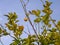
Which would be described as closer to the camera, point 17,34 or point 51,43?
point 51,43

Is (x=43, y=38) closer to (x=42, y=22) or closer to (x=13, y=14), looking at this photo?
(x=42, y=22)

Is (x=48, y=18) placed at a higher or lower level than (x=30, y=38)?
higher

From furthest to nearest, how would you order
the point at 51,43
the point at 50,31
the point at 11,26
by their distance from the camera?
the point at 11,26, the point at 50,31, the point at 51,43

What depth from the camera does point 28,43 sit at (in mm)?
2447

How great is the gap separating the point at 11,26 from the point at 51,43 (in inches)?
27.1

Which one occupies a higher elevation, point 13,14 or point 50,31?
point 13,14

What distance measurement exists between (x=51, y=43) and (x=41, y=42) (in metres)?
0.13

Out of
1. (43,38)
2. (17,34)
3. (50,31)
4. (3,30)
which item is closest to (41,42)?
(43,38)

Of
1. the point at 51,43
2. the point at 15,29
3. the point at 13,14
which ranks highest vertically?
the point at 13,14

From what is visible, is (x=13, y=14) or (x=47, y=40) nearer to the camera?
(x=47, y=40)

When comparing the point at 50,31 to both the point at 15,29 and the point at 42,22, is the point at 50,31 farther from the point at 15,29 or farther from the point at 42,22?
the point at 15,29

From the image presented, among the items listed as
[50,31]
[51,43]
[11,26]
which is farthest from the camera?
[11,26]

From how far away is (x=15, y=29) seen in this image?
107 inches

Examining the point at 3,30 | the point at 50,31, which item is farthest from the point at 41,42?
the point at 3,30
